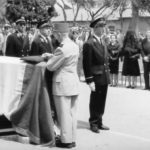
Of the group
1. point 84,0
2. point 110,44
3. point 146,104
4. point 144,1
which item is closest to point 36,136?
point 146,104

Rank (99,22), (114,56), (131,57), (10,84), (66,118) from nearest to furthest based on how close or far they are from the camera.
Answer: (66,118) → (10,84) → (99,22) → (131,57) → (114,56)

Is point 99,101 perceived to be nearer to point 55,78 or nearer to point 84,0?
point 55,78

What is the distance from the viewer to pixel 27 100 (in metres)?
8.59

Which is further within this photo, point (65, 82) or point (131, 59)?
point (131, 59)

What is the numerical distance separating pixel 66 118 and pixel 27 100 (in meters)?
0.65

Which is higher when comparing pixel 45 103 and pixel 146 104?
pixel 45 103

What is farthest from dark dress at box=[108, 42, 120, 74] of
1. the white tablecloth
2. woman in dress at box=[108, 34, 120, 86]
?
the white tablecloth

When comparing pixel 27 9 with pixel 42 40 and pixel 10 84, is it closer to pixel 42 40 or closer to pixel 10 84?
pixel 42 40

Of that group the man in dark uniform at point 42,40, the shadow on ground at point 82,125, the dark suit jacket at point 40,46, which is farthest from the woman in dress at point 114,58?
the shadow on ground at point 82,125

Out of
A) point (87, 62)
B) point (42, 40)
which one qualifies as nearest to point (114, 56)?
point (42, 40)

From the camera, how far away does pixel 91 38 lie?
9.78 metres

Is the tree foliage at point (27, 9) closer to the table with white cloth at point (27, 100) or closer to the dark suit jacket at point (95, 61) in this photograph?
the dark suit jacket at point (95, 61)

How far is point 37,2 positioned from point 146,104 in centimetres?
3131

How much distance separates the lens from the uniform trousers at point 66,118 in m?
8.41
